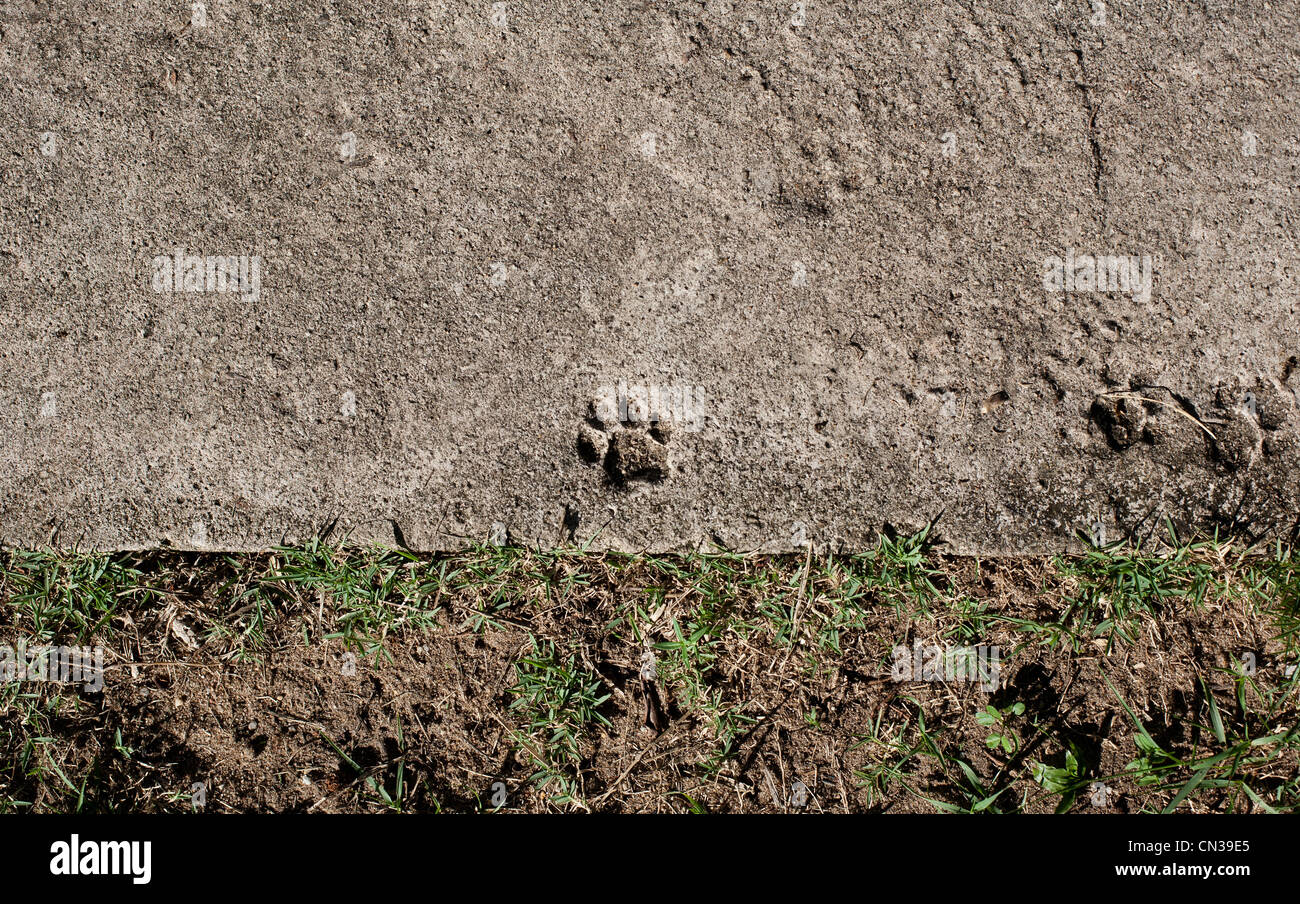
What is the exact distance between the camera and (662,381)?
2.20 metres

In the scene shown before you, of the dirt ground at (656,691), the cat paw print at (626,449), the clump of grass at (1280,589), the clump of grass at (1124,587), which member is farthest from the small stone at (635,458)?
the clump of grass at (1280,589)

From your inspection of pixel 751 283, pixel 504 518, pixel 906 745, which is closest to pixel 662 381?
pixel 751 283

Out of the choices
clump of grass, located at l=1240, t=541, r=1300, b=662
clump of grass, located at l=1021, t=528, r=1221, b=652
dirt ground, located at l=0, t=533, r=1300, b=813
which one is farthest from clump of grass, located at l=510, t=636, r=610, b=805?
clump of grass, located at l=1240, t=541, r=1300, b=662

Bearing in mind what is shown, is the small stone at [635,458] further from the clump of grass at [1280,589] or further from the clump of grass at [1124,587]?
the clump of grass at [1280,589]

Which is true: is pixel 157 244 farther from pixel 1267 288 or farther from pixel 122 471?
pixel 1267 288

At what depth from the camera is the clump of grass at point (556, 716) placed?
2176 mm

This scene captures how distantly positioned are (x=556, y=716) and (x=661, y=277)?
1336 millimetres

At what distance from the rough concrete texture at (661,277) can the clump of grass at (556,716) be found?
16.0 inches

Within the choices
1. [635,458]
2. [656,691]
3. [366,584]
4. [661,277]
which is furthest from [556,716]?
[661,277]

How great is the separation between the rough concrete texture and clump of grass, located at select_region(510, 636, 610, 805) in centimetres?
41

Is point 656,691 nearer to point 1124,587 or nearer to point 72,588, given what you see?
point 1124,587

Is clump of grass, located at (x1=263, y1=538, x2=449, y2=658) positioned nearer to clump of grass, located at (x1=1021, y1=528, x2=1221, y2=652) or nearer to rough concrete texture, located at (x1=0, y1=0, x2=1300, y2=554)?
rough concrete texture, located at (x1=0, y1=0, x2=1300, y2=554)

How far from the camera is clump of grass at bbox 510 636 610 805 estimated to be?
2176 millimetres

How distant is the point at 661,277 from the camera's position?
7.29 ft
